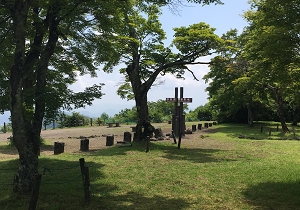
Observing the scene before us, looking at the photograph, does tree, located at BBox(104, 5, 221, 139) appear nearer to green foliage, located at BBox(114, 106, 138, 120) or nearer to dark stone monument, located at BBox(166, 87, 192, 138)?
dark stone monument, located at BBox(166, 87, 192, 138)

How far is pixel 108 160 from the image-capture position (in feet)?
35.5

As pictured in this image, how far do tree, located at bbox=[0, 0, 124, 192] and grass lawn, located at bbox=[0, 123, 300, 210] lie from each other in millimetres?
1208

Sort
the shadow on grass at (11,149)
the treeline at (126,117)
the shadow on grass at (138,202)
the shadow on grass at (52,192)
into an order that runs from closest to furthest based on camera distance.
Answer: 1. the shadow on grass at (138,202)
2. the shadow on grass at (52,192)
3. the shadow on grass at (11,149)
4. the treeline at (126,117)

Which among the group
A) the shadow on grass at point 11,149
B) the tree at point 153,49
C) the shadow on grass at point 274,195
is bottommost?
the shadow on grass at point 274,195

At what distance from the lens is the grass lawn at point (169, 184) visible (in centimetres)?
582

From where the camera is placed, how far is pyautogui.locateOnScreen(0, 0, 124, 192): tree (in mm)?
6496

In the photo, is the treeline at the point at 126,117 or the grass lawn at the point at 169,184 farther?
the treeline at the point at 126,117

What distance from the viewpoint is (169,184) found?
24.2 ft

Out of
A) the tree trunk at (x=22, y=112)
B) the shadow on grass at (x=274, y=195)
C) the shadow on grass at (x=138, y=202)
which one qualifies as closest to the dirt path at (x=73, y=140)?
the tree trunk at (x=22, y=112)

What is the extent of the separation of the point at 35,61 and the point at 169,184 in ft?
21.8

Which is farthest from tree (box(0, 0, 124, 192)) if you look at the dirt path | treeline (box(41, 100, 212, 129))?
treeline (box(41, 100, 212, 129))

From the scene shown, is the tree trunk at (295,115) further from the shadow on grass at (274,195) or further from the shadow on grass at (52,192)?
the shadow on grass at (52,192)

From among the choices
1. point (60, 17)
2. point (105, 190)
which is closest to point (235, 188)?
point (105, 190)

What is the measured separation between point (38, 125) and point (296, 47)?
9539 mm
